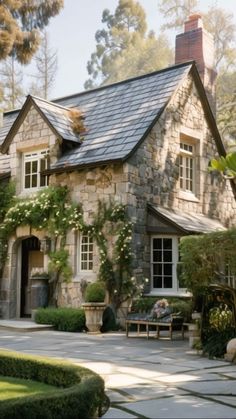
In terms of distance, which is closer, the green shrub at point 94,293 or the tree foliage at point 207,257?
the tree foliage at point 207,257

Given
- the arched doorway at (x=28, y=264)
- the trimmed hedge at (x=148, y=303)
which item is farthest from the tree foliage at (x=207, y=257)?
the arched doorway at (x=28, y=264)

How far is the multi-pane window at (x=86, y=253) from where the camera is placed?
14958mm

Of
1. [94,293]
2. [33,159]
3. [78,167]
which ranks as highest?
[33,159]

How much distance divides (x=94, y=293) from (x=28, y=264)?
165 inches

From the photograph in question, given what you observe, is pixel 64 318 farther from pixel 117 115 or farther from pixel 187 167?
pixel 187 167

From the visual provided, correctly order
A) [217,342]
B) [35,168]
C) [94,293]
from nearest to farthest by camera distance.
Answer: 1. [217,342]
2. [94,293]
3. [35,168]


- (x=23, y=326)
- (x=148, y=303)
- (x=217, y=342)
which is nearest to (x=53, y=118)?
(x=23, y=326)

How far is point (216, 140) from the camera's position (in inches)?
718

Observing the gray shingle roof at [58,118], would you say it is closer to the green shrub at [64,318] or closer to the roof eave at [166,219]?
the roof eave at [166,219]

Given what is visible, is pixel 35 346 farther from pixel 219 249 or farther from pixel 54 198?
pixel 54 198

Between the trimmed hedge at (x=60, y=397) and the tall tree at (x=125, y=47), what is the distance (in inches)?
1473

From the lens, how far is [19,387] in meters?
6.14

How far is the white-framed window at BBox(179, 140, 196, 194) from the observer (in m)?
16.9

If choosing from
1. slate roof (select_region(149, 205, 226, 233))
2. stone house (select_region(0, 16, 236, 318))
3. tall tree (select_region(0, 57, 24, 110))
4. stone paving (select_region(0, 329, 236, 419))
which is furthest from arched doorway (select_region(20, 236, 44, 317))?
tall tree (select_region(0, 57, 24, 110))
